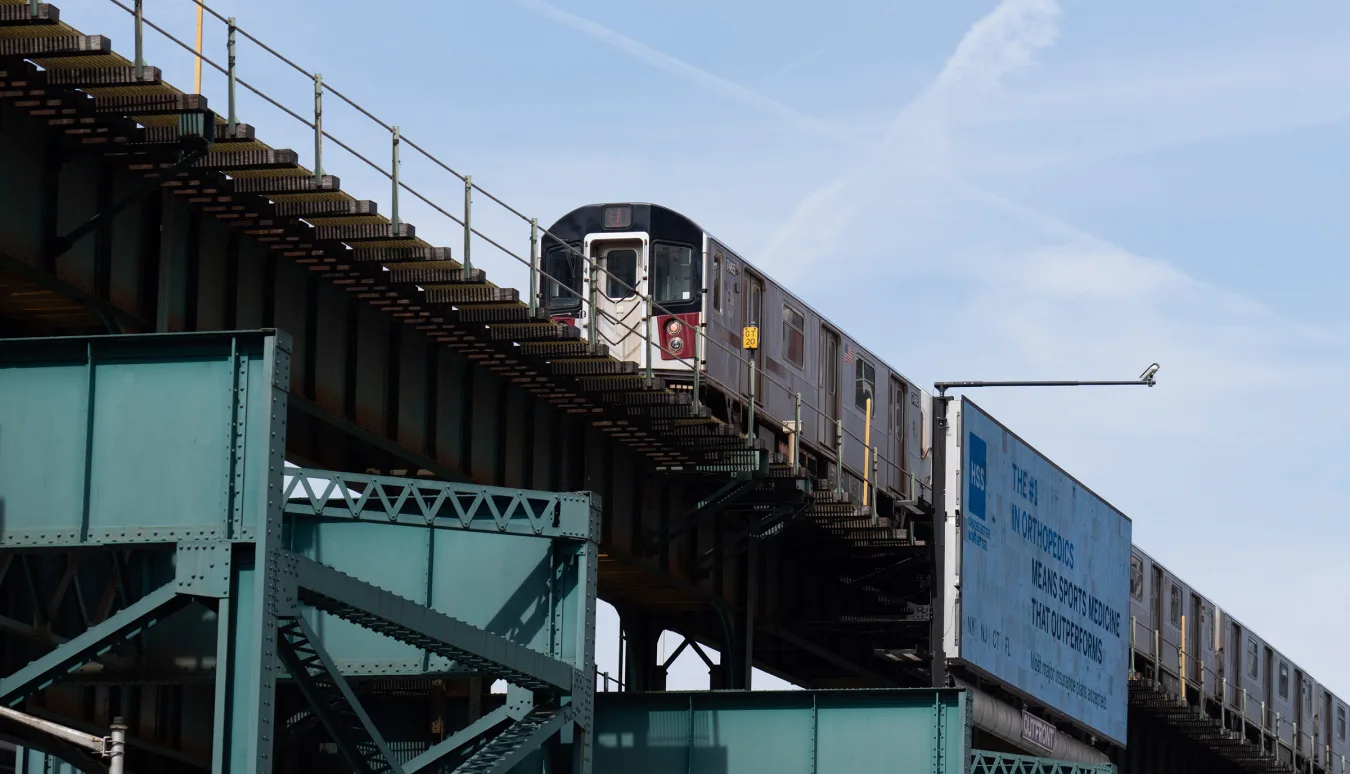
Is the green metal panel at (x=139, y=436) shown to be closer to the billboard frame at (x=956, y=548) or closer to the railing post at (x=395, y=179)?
the railing post at (x=395, y=179)

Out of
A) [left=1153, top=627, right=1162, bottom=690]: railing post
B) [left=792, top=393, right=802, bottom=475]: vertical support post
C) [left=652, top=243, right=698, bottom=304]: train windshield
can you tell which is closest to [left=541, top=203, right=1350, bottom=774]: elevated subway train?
[left=652, top=243, right=698, bottom=304]: train windshield

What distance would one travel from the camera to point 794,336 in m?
37.6

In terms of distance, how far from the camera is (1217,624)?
54312mm

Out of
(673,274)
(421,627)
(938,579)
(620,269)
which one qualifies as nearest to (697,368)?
(673,274)

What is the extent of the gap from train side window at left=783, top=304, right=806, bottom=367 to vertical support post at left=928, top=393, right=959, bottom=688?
1.34m

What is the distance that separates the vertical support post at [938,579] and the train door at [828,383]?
1.12 ft

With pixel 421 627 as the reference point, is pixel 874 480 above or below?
above

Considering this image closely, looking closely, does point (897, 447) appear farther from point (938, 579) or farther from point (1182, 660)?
point (1182, 660)

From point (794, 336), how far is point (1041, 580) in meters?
6.78

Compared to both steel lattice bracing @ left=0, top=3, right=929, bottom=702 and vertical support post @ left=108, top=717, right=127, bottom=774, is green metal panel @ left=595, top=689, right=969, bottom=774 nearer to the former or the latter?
steel lattice bracing @ left=0, top=3, right=929, bottom=702

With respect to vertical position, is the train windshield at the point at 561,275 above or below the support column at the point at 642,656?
above

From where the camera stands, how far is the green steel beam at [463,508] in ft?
73.6

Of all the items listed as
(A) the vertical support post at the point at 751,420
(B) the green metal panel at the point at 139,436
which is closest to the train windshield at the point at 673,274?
(A) the vertical support post at the point at 751,420

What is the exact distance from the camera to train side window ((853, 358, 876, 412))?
129 feet
